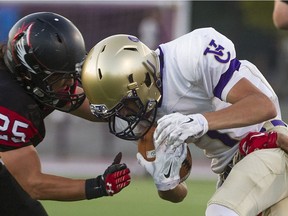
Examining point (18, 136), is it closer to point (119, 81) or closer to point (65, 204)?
point (119, 81)

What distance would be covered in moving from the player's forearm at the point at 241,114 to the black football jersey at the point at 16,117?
909 millimetres

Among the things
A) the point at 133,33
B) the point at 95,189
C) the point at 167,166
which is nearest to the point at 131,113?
the point at 167,166

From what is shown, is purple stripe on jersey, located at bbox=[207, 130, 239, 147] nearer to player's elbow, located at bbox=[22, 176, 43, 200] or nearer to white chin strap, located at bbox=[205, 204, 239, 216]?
white chin strap, located at bbox=[205, 204, 239, 216]

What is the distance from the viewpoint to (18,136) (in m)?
4.12

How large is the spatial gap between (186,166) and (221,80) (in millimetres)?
514

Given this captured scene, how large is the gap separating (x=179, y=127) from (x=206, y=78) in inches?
12.3

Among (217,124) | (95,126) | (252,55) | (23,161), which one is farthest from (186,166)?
(252,55)

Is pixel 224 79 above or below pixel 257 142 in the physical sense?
above

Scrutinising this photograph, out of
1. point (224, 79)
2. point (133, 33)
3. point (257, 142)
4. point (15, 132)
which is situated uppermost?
point (224, 79)

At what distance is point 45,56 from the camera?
4203mm

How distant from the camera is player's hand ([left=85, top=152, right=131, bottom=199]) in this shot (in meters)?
3.98

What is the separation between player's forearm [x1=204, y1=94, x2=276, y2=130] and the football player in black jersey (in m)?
0.57

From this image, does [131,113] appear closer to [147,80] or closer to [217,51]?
[147,80]

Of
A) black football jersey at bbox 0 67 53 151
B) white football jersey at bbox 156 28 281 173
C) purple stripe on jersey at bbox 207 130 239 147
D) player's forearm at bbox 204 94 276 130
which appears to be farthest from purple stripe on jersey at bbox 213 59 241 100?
black football jersey at bbox 0 67 53 151
